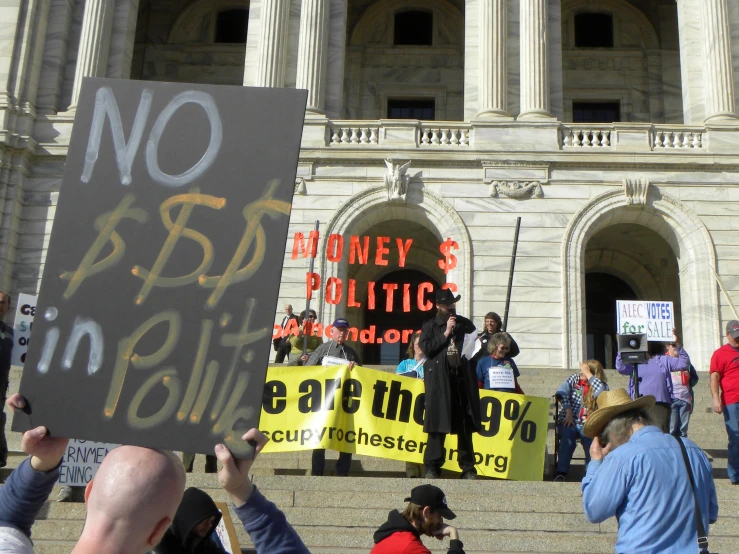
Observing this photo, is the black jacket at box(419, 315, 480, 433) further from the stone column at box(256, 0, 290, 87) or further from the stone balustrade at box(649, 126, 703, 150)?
the stone column at box(256, 0, 290, 87)

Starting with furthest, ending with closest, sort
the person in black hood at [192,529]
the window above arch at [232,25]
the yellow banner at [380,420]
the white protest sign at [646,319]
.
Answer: the window above arch at [232,25] → the white protest sign at [646,319] → the yellow banner at [380,420] → the person in black hood at [192,529]

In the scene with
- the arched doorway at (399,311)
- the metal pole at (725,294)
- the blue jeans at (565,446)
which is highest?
the arched doorway at (399,311)

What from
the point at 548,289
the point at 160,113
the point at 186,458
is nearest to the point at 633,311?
the point at 548,289

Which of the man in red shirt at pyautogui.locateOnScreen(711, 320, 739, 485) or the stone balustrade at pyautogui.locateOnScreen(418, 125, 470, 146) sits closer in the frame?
the man in red shirt at pyautogui.locateOnScreen(711, 320, 739, 485)

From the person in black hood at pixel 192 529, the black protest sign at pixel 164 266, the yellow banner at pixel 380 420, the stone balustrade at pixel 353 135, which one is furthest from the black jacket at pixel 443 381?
the stone balustrade at pixel 353 135

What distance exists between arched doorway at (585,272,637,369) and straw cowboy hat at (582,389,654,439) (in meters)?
22.9

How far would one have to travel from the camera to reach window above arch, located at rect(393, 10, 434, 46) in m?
29.8

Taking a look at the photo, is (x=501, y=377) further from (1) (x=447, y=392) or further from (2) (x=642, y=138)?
(2) (x=642, y=138)

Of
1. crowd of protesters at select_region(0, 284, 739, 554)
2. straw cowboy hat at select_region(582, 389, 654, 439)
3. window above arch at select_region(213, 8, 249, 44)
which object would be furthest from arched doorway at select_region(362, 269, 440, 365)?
straw cowboy hat at select_region(582, 389, 654, 439)

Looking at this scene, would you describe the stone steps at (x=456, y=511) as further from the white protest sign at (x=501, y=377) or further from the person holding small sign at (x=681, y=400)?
the white protest sign at (x=501, y=377)

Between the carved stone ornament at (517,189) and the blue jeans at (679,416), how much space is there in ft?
36.3

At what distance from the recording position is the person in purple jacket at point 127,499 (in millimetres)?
2322

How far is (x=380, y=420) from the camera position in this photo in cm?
1076

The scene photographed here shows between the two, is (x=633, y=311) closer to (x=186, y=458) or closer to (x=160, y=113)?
(x=186, y=458)
